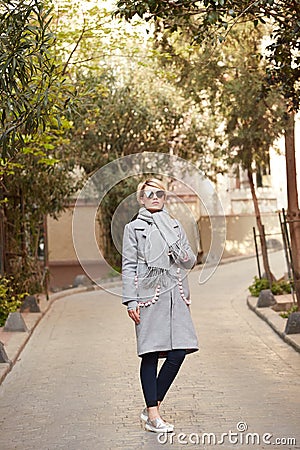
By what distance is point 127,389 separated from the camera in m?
9.98

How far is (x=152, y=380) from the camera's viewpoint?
7773 millimetres

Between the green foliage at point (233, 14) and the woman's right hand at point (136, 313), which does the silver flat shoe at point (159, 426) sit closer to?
the woman's right hand at point (136, 313)

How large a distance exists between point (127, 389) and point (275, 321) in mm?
5798

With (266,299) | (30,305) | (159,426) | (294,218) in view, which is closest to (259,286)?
(266,299)

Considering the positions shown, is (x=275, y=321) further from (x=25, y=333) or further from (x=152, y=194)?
(x=152, y=194)

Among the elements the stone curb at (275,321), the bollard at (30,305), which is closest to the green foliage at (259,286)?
the stone curb at (275,321)

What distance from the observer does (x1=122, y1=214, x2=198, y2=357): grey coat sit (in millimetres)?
7703

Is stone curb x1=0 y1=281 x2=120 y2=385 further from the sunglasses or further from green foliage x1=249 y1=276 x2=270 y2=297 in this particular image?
green foliage x1=249 y1=276 x2=270 y2=297

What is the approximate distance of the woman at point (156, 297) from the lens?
25.3 feet

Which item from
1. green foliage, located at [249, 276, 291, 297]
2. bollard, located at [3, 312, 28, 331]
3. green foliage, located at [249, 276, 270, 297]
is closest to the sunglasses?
bollard, located at [3, 312, 28, 331]

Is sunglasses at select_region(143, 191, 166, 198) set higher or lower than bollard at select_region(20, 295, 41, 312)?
higher

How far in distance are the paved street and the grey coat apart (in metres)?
0.75

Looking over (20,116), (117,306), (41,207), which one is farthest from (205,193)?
(41,207)

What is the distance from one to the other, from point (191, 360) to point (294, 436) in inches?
182
